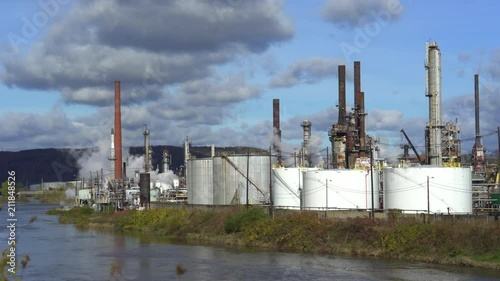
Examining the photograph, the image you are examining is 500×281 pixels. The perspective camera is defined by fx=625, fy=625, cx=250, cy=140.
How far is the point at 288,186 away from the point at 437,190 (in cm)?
1793

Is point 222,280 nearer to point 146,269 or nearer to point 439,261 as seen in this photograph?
point 146,269

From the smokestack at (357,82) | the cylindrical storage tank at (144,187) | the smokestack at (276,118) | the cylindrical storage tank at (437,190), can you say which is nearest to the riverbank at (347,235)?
the cylindrical storage tank at (437,190)

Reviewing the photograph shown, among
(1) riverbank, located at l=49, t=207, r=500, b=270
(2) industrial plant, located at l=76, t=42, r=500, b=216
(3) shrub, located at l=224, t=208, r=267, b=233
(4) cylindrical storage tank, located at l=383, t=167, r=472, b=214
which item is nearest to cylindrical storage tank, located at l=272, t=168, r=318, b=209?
(2) industrial plant, located at l=76, t=42, r=500, b=216

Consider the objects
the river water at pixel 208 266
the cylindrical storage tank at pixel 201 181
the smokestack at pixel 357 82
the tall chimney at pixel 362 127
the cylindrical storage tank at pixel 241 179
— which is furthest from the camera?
the cylindrical storage tank at pixel 201 181

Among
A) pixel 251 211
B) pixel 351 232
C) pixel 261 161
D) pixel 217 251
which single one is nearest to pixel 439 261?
pixel 351 232

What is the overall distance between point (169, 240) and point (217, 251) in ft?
44.7

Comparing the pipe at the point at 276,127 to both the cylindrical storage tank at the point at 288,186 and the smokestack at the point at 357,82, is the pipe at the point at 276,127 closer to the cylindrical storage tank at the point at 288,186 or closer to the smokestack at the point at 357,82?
the smokestack at the point at 357,82

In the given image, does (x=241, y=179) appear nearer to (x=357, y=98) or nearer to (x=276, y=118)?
(x=357, y=98)

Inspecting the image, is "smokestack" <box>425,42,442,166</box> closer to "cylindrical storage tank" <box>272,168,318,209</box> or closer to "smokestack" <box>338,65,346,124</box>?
"cylindrical storage tank" <box>272,168,318,209</box>

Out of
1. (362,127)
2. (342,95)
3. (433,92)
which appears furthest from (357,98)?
(433,92)

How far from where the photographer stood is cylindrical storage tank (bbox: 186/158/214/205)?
77938mm

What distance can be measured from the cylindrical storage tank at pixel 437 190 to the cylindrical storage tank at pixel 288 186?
15.0 metres

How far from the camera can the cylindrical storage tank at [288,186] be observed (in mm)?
63188

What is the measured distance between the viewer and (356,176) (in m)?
56.3
